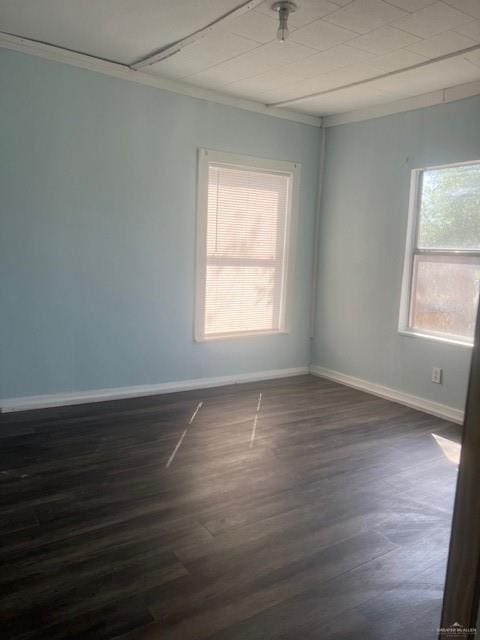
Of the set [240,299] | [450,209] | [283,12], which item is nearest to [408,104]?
[450,209]

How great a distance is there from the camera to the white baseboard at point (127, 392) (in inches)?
149

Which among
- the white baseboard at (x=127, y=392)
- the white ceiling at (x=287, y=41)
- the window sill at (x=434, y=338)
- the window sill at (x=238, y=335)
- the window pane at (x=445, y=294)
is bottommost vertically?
the white baseboard at (x=127, y=392)

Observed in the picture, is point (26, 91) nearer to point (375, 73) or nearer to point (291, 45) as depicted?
point (291, 45)

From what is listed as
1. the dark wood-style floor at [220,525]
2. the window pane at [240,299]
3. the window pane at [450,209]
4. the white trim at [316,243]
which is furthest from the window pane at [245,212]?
the dark wood-style floor at [220,525]

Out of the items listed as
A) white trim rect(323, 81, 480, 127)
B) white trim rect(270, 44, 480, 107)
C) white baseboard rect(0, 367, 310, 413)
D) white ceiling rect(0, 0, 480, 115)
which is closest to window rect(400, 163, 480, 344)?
white trim rect(323, 81, 480, 127)

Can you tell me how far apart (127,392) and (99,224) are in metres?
1.43

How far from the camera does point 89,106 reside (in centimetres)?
375

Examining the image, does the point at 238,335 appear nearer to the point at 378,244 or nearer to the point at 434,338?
the point at 378,244

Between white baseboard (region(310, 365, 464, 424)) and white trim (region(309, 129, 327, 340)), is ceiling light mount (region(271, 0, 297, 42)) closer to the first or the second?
white trim (region(309, 129, 327, 340))

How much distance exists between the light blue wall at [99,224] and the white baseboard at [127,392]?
58 millimetres

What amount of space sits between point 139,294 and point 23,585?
8.51ft

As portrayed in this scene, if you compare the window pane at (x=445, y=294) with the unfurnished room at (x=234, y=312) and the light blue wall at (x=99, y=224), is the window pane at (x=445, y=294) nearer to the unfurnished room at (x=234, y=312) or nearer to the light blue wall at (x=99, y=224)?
the unfurnished room at (x=234, y=312)

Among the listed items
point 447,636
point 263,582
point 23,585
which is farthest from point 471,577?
point 23,585

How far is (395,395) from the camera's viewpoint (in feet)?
14.7
